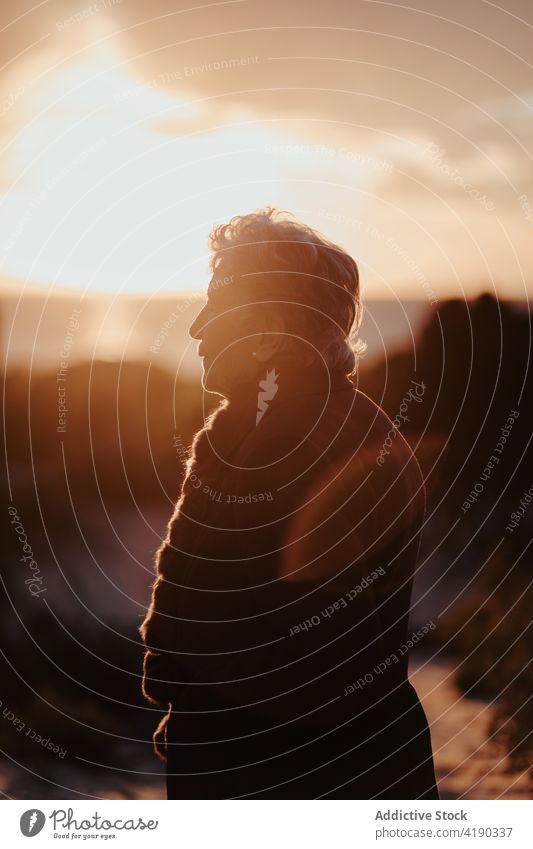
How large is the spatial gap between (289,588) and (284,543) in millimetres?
178

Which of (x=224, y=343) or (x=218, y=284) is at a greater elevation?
(x=218, y=284)

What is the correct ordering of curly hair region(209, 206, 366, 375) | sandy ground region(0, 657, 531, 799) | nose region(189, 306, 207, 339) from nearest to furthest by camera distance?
curly hair region(209, 206, 366, 375), nose region(189, 306, 207, 339), sandy ground region(0, 657, 531, 799)

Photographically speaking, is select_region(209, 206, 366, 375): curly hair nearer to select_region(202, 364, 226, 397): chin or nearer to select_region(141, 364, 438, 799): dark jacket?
select_region(141, 364, 438, 799): dark jacket

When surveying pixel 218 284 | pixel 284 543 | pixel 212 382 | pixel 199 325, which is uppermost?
pixel 218 284

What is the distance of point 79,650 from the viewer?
6109mm

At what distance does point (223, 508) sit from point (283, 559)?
0.27 m

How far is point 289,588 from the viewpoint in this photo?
2.87 meters

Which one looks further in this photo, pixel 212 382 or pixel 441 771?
pixel 441 771

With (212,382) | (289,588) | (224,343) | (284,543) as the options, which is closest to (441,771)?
(289,588)

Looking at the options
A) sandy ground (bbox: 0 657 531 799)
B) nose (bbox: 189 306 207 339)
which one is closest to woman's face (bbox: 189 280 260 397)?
nose (bbox: 189 306 207 339)

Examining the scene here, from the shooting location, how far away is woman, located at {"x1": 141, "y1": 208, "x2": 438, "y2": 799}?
2812 millimetres

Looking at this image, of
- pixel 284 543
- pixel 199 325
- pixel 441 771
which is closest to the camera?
→ pixel 284 543

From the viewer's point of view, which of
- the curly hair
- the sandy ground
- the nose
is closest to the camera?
the curly hair

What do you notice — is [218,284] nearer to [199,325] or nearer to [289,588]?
[199,325]
